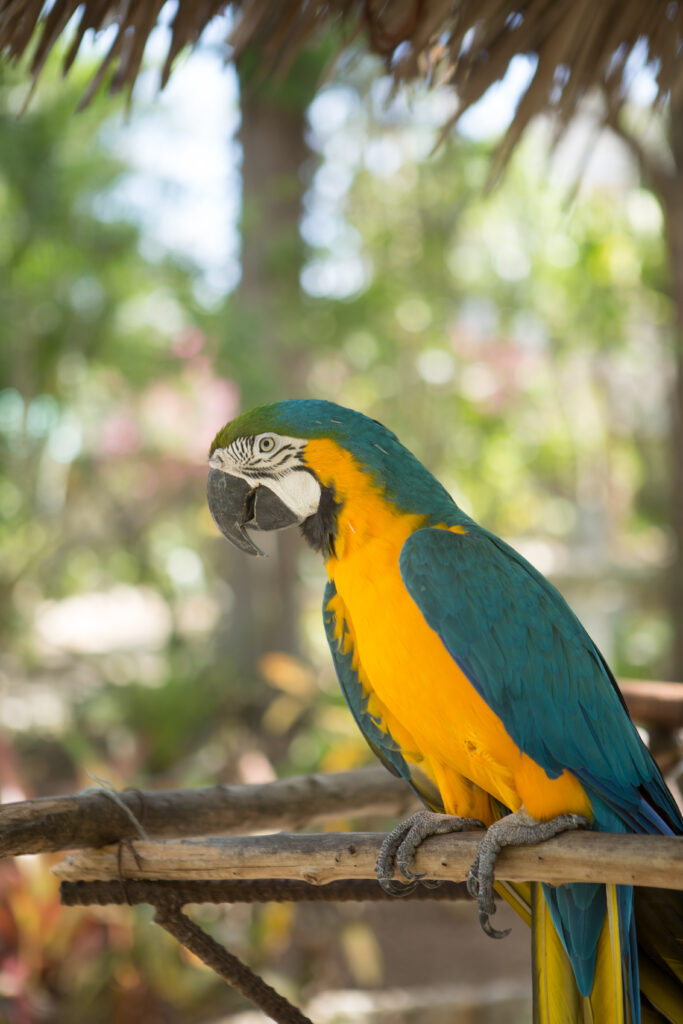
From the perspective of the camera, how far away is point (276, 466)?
1.20m

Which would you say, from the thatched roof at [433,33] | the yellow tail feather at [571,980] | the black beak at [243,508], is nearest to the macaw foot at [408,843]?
the yellow tail feather at [571,980]

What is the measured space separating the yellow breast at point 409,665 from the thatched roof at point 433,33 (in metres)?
0.77

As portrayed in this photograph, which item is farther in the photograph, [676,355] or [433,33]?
[676,355]

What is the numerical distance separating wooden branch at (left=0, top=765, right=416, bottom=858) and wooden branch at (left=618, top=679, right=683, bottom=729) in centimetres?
52

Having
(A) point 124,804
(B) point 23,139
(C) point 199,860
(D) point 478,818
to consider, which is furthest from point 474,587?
(B) point 23,139

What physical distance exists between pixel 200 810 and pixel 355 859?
0.39m

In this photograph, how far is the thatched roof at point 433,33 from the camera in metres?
1.34

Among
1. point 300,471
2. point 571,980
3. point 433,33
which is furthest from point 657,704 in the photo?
point 433,33

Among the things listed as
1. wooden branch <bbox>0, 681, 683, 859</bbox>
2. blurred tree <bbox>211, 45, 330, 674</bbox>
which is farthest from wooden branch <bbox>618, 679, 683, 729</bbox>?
blurred tree <bbox>211, 45, 330, 674</bbox>

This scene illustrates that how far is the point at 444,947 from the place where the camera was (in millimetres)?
3328

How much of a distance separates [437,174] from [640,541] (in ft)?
9.45

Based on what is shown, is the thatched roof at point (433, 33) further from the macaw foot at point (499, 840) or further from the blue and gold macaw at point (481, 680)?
the macaw foot at point (499, 840)

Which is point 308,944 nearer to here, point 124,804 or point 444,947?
point 444,947

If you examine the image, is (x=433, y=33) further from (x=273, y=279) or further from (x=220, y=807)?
(x=273, y=279)
